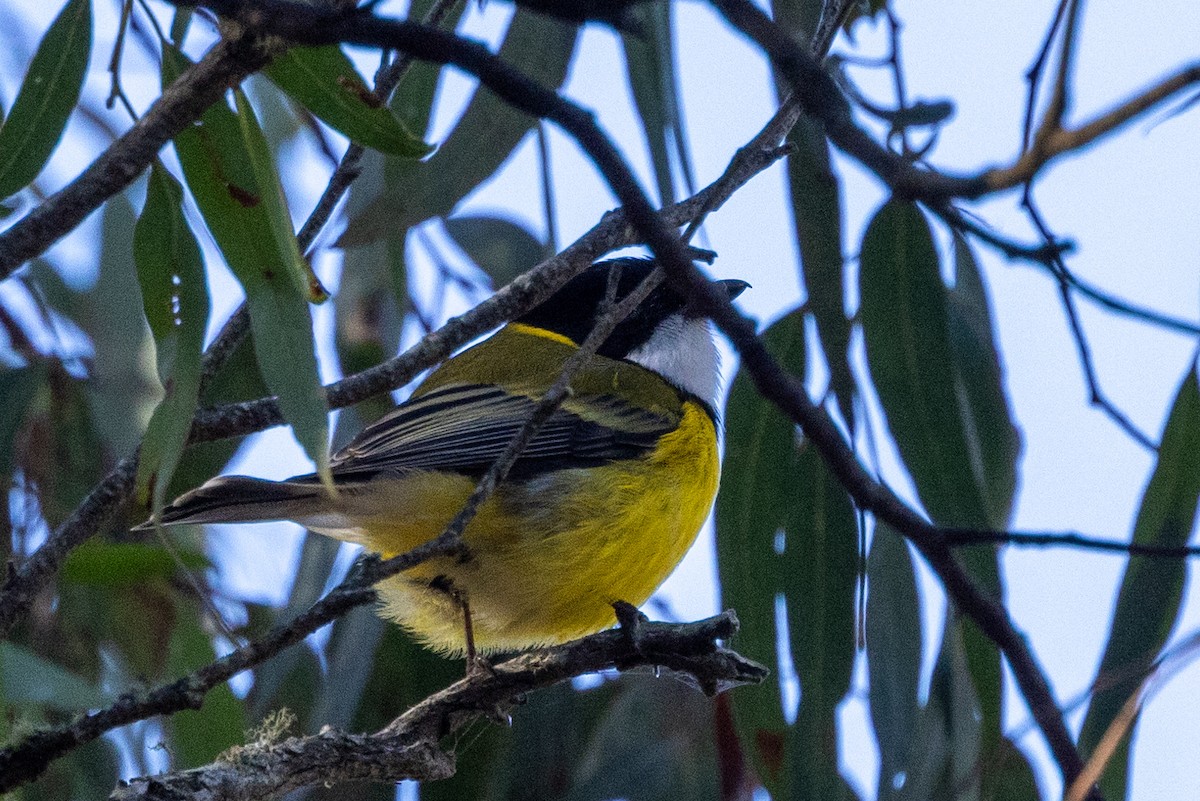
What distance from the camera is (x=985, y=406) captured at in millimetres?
3201

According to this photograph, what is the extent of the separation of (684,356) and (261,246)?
2.17 m

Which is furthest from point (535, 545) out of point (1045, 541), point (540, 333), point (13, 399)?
point (1045, 541)

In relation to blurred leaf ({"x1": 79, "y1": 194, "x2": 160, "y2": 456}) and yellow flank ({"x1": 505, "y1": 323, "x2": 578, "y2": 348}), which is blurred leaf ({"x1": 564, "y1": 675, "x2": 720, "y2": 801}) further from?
blurred leaf ({"x1": 79, "y1": 194, "x2": 160, "y2": 456})

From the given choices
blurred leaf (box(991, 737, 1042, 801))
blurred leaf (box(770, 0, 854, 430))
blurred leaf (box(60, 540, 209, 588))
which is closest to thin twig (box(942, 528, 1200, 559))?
blurred leaf (box(770, 0, 854, 430))

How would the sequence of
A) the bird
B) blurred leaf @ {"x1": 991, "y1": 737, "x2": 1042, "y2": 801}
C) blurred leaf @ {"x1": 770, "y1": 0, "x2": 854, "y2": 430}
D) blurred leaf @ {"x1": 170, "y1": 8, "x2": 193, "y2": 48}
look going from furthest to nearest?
1. blurred leaf @ {"x1": 991, "y1": 737, "x2": 1042, "y2": 801}
2. the bird
3. blurred leaf @ {"x1": 770, "y1": 0, "x2": 854, "y2": 430}
4. blurred leaf @ {"x1": 170, "y1": 8, "x2": 193, "y2": 48}

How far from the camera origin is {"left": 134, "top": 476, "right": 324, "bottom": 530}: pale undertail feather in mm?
2484

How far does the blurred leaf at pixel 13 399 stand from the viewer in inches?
137

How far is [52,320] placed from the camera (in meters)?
4.16

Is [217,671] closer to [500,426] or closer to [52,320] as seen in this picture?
[500,426]

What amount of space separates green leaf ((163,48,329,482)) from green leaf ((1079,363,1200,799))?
137cm

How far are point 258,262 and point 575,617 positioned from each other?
1.35 m

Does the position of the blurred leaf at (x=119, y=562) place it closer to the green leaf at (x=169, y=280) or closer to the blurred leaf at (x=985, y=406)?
the green leaf at (x=169, y=280)

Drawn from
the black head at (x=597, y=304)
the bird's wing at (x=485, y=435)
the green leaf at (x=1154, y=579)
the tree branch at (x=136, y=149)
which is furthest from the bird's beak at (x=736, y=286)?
the tree branch at (x=136, y=149)

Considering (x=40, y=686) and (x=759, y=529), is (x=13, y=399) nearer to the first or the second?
(x=40, y=686)
